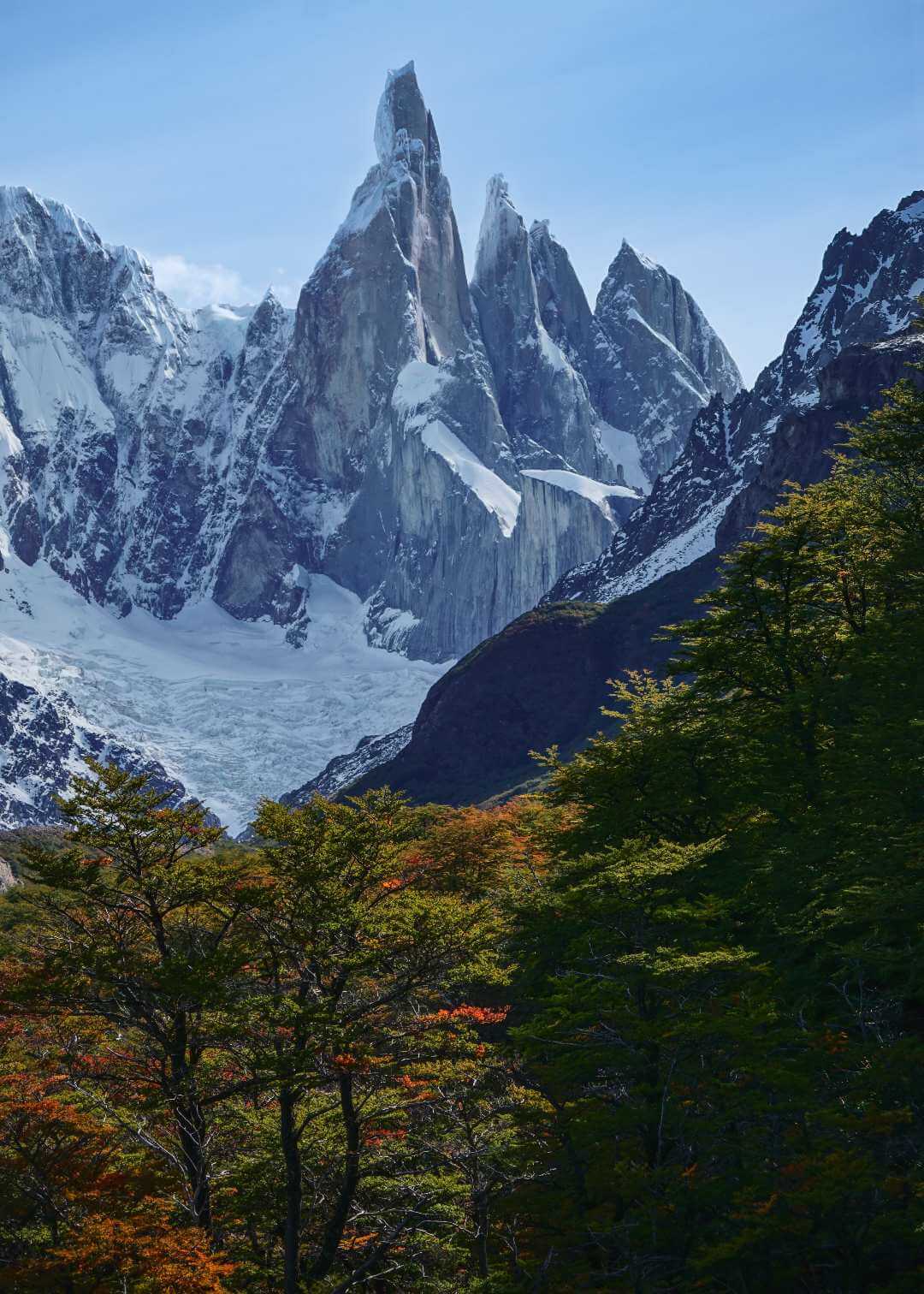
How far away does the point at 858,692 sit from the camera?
1302 inches

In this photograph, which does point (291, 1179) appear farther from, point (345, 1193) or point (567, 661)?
point (567, 661)

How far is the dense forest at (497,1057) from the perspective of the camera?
2142cm

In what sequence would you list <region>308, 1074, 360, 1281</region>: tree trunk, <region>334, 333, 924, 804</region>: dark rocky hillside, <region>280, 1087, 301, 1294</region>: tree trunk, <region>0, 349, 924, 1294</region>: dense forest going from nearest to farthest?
<region>0, 349, 924, 1294</region>: dense forest → <region>280, 1087, 301, 1294</region>: tree trunk → <region>308, 1074, 360, 1281</region>: tree trunk → <region>334, 333, 924, 804</region>: dark rocky hillside

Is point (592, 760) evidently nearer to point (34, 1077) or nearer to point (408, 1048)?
point (408, 1048)

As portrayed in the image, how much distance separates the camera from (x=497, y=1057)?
30203mm

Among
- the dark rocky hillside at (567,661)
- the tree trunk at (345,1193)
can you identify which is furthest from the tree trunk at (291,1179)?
the dark rocky hillside at (567,661)

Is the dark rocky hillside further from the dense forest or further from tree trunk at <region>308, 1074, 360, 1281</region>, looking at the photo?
tree trunk at <region>308, 1074, 360, 1281</region>

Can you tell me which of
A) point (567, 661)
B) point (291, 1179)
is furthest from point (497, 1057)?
point (567, 661)

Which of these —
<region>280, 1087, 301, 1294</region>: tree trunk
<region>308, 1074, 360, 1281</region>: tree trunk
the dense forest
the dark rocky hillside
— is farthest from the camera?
the dark rocky hillside

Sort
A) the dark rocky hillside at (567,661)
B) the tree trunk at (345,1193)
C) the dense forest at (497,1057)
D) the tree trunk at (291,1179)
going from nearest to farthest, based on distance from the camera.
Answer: the dense forest at (497,1057) → the tree trunk at (291,1179) → the tree trunk at (345,1193) → the dark rocky hillside at (567,661)

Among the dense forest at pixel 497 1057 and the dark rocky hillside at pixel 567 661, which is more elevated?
the dark rocky hillside at pixel 567 661

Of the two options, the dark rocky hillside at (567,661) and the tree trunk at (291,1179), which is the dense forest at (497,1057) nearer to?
the tree trunk at (291,1179)

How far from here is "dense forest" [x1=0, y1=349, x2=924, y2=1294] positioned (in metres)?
21.4

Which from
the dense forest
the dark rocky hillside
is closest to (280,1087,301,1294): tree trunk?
the dense forest
